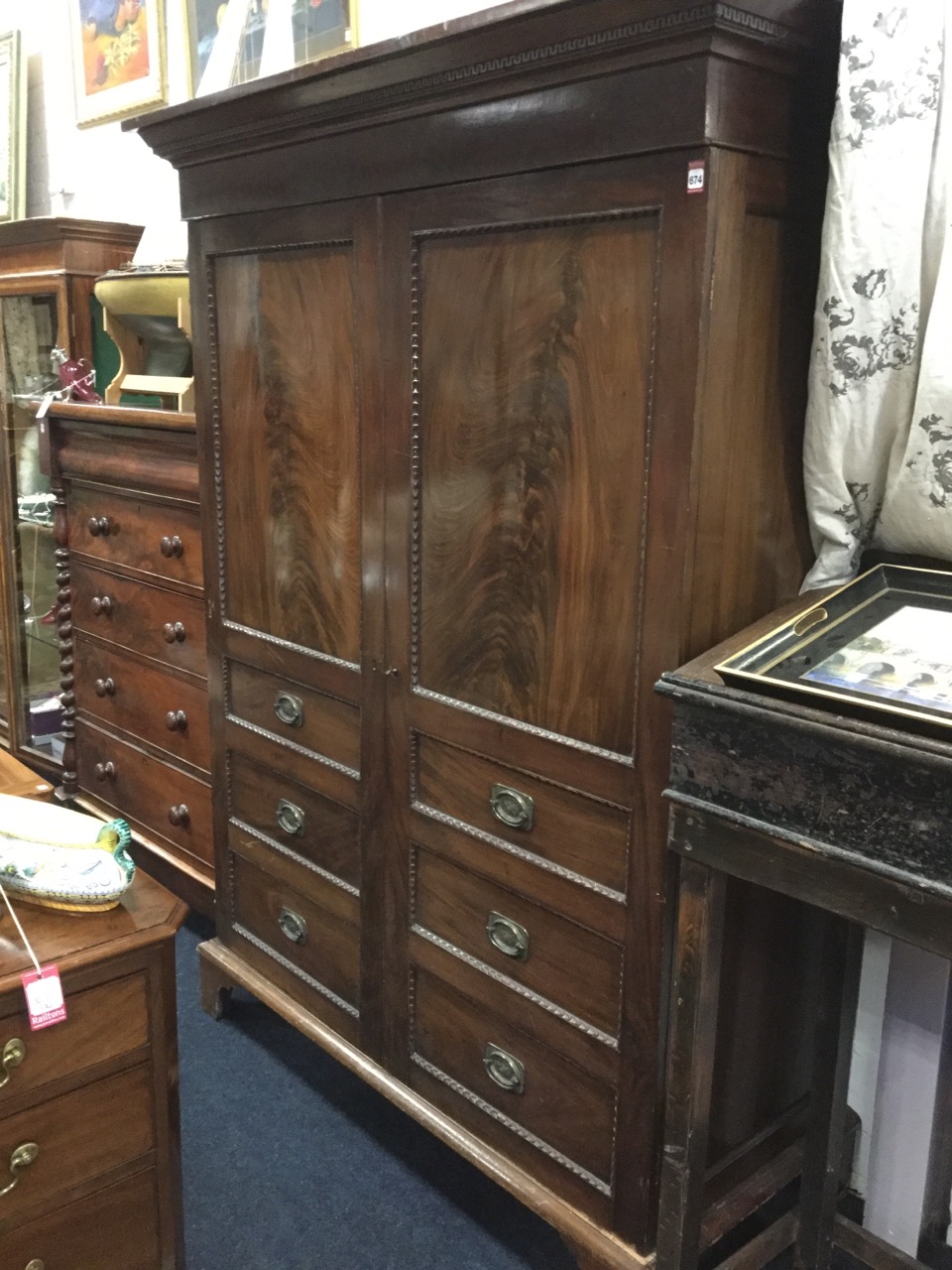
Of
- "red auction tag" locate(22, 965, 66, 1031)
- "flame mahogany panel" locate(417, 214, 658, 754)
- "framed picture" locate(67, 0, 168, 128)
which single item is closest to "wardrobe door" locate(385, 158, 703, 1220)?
"flame mahogany panel" locate(417, 214, 658, 754)

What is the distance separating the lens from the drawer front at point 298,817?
6.30ft

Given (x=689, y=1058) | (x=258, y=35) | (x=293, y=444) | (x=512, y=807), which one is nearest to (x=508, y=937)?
(x=512, y=807)

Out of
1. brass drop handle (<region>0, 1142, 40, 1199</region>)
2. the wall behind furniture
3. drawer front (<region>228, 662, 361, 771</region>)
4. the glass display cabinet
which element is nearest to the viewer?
brass drop handle (<region>0, 1142, 40, 1199</region>)

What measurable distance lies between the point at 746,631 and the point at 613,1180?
0.81 metres

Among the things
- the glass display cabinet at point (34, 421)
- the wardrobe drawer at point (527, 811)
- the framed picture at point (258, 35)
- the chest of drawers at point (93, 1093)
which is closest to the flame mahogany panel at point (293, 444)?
the wardrobe drawer at point (527, 811)

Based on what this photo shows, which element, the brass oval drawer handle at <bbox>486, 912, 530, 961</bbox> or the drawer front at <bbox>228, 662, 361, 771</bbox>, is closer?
the brass oval drawer handle at <bbox>486, 912, 530, 961</bbox>

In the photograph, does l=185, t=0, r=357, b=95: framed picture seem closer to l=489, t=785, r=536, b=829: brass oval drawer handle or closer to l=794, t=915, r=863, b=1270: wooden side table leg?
l=489, t=785, r=536, b=829: brass oval drawer handle

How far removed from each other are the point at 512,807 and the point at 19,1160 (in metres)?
0.77

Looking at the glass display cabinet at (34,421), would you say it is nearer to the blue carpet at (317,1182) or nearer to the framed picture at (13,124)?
the framed picture at (13,124)

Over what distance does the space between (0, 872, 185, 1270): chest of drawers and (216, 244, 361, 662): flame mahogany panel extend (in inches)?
23.2

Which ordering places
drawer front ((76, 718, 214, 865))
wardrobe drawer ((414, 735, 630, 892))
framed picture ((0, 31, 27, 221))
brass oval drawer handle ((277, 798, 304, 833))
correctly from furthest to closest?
framed picture ((0, 31, 27, 221)), drawer front ((76, 718, 214, 865)), brass oval drawer handle ((277, 798, 304, 833)), wardrobe drawer ((414, 735, 630, 892))

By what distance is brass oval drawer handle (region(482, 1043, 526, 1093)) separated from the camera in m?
1.64

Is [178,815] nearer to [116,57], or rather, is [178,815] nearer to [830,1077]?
[830,1077]

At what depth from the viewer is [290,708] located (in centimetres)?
198
